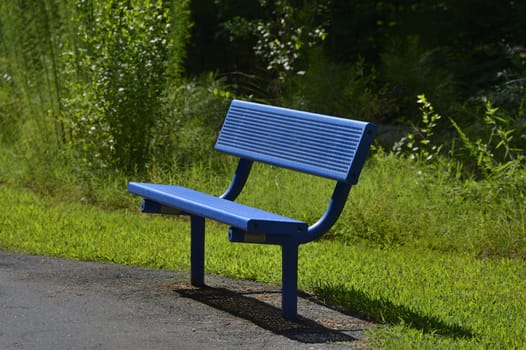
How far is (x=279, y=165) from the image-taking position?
19.1 feet

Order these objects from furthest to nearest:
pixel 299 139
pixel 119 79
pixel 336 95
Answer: pixel 336 95 → pixel 119 79 → pixel 299 139

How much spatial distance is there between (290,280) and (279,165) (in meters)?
0.86

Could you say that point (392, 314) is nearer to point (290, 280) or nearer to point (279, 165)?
point (290, 280)

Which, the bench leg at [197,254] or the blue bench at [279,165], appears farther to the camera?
the bench leg at [197,254]

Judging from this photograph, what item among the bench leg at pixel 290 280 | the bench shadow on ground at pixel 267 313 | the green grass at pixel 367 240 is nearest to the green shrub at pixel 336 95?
the green grass at pixel 367 240

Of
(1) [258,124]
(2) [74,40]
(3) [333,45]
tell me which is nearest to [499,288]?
(1) [258,124]

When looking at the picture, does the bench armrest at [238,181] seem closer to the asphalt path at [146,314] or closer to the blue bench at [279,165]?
the blue bench at [279,165]

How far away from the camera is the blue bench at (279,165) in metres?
5.08

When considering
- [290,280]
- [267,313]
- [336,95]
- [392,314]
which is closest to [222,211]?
[290,280]

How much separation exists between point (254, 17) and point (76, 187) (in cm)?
559

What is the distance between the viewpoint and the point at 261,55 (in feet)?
43.4

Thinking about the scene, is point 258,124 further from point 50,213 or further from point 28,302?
point 50,213

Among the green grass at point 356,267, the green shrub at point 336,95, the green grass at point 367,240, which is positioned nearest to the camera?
the green grass at point 356,267

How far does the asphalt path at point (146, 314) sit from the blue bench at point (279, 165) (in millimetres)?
213
